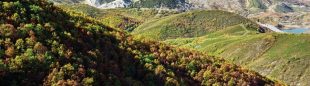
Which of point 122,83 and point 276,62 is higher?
point 122,83

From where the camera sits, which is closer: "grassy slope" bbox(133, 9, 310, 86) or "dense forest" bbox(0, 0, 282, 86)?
"dense forest" bbox(0, 0, 282, 86)

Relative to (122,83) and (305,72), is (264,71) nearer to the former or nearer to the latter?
(305,72)

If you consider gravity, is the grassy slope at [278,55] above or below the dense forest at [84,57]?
below

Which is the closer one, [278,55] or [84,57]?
[84,57]

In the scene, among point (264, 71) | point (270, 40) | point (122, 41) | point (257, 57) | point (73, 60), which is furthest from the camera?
point (270, 40)

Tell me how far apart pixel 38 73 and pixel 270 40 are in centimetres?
17338

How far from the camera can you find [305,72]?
14700 centimetres

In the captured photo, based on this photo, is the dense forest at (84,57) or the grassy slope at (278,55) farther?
the grassy slope at (278,55)

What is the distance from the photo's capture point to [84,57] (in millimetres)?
24297

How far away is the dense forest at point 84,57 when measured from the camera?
22.2 meters

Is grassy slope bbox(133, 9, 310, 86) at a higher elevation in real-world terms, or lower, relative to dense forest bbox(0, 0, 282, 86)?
lower

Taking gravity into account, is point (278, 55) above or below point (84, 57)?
below

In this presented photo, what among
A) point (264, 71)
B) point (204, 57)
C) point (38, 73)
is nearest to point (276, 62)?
point (264, 71)

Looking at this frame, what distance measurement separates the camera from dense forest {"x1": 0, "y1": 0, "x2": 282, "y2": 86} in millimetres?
22219
